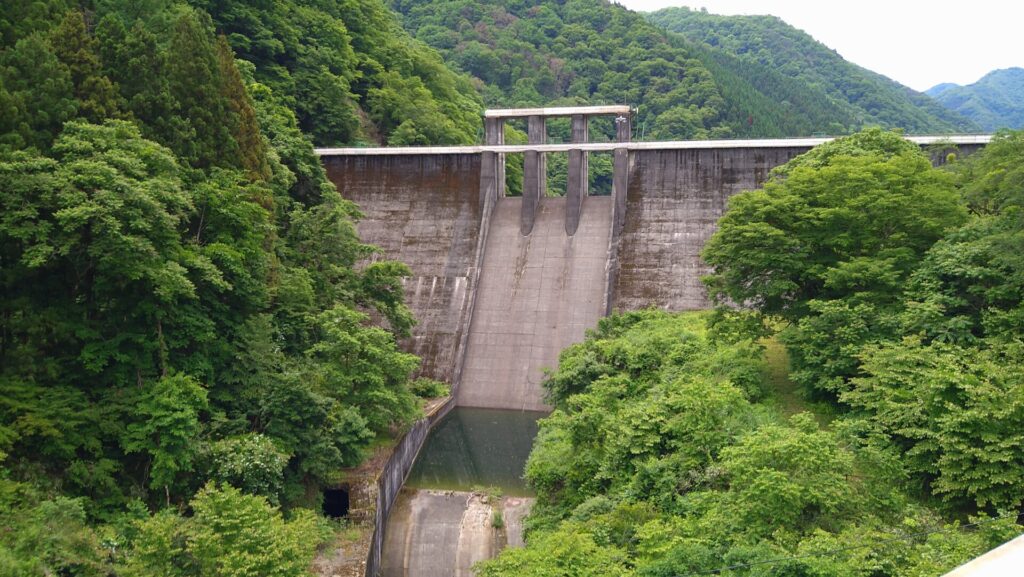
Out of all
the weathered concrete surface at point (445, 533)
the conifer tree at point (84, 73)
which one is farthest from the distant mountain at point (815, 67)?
the conifer tree at point (84, 73)

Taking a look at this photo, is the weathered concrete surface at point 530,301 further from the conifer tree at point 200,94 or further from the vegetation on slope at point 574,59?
the vegetation on slope at point 574,59

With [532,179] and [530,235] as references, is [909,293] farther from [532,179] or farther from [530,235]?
[532,179]

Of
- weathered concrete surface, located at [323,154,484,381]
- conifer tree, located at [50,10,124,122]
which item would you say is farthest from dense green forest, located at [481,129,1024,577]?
conifer tree, located at [50,10,124,122]

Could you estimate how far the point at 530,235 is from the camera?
30.7m

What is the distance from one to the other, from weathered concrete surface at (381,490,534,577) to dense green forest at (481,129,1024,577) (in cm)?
205

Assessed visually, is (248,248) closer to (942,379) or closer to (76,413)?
(76,413)

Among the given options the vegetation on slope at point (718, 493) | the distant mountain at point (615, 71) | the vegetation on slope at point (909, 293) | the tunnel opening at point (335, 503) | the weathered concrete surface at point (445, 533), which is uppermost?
the distant mountain at point (615, 71)

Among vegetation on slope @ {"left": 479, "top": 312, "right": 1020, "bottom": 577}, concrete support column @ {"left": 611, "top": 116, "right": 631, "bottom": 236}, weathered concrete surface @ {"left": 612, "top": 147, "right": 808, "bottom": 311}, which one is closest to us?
vegetation on slope @ {"left": 479, "top": 312, "right": 1020, "bottom": 577}

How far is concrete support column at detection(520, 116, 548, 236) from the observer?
101 ft

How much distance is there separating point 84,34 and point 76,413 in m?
8.35

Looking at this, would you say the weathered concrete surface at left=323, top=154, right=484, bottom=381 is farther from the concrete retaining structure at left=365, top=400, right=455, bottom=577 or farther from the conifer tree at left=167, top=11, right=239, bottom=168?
the conifer tree at left=167, top=11, right=239, bottom=168

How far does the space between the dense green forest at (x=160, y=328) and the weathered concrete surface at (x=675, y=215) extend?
31.8 ft

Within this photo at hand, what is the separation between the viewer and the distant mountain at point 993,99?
5299 inches

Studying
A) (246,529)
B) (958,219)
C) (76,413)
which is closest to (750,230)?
(958,219)
